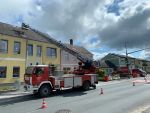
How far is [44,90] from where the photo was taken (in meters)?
20.4

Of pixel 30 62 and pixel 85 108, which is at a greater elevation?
pixel 30 62

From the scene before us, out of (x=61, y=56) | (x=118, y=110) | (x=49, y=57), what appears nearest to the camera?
(x=118, y=110)

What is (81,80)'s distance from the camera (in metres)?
23.7

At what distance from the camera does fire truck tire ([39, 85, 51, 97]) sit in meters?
20.1

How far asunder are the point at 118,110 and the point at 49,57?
2842 cm

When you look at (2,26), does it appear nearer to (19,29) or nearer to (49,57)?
(19,29)

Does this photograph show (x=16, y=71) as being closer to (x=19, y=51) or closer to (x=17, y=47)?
(x=19, y=51)

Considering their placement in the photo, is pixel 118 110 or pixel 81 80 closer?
pixel 118 110

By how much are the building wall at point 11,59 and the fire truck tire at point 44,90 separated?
13.0 metres

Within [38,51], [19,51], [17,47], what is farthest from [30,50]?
[17,47]

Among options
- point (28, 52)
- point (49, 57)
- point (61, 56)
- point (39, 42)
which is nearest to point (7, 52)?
point (28, 52)

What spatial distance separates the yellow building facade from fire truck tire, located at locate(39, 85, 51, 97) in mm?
12998

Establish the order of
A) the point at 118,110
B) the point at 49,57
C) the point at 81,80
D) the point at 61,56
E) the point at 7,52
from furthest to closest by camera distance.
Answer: the point at 61,56 < the point at 49,57 < the point at 7,52 < the point at 81,80 < the point at 118,110

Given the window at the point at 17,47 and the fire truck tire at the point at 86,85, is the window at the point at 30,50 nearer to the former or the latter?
the window at the point at 17,47
